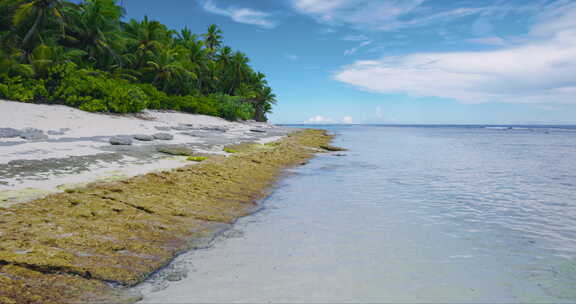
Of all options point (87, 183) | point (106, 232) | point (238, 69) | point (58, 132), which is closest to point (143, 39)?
point (238, 69)

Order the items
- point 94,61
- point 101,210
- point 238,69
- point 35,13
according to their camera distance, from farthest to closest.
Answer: point 238,69 < point 94,61 < point 35,13 < point 101,210

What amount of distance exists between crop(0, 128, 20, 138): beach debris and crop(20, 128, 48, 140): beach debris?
0.16 meters

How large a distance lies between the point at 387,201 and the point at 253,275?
14.6 ft

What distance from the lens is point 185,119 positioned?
26.2 metres

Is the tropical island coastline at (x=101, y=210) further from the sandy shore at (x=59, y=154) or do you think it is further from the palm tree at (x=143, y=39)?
the palm tree at (x=143, y=39)

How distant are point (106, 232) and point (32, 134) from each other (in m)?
9.26

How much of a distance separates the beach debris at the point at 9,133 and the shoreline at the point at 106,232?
265 inches

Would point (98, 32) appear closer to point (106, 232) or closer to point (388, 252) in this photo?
point (106, 232)

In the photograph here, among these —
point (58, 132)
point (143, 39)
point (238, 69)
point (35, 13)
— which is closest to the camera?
point (58, 132)

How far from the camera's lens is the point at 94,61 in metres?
27.8

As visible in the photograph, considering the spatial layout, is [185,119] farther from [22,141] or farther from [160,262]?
[160,262]

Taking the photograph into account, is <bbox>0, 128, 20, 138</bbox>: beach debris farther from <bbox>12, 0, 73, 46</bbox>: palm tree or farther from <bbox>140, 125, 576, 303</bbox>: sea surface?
<bbox>12, 0, 73, 46</bbox>: palm tree

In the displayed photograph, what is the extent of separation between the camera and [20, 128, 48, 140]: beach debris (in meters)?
9.72

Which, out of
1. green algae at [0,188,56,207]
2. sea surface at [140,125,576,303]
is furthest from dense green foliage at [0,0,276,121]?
sea surface at [140,125,576,303]
